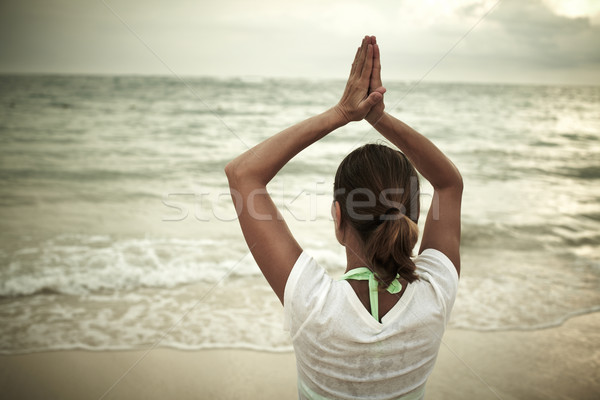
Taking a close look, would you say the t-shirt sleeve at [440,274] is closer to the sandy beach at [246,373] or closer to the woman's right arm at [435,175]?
the woman's right arm at [435,175]

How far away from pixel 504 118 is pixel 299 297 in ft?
69.3

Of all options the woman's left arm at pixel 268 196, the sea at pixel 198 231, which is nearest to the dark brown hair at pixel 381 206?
the woman's left arm at pixel 268 196

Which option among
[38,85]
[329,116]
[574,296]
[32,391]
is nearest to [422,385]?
[329,116]

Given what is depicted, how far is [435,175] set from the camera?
1354mm

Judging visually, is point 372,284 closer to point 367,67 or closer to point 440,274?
point 440,274

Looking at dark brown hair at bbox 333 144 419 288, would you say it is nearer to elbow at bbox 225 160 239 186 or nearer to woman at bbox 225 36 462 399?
woman at bbox 225 36 462 399

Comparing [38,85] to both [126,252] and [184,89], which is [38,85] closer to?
[184,89]

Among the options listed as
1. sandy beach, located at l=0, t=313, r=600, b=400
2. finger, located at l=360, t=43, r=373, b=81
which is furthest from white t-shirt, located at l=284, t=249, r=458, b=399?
sandy beach, located at l=0, t=313, r=600, b=400

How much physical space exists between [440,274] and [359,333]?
1.09 feet

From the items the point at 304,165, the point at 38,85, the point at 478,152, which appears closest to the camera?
the point at 304,165

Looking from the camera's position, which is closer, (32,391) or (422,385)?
(422,385)

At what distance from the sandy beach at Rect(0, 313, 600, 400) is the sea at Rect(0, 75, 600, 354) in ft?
0.57

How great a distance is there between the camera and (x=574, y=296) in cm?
413

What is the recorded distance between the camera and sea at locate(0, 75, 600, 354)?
358 cm
